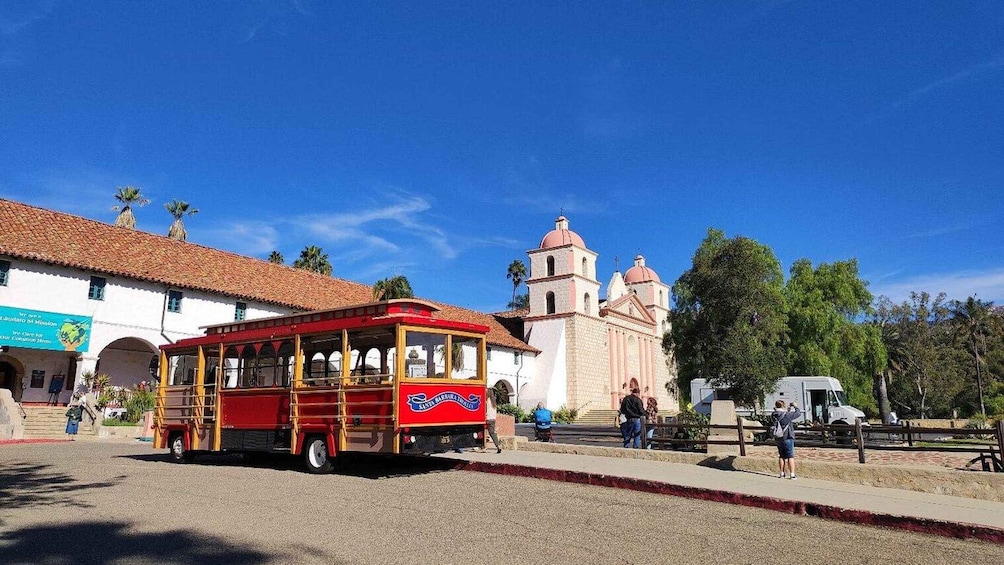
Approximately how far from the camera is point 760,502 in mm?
9023

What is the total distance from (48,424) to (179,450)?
12639 millimetres

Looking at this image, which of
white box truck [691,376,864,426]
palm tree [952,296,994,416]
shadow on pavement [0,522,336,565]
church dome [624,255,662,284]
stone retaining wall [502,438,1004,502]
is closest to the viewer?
shadow on pavement [0,522,336,565]

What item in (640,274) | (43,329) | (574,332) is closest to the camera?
(43,329)

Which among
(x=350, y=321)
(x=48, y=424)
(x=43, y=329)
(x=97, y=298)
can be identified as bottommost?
(x=48, y=424)

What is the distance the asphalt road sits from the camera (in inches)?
243

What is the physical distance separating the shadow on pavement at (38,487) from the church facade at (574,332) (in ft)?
117

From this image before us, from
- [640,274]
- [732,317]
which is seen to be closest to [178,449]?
[732,317]

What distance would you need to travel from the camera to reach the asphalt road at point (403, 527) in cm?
617

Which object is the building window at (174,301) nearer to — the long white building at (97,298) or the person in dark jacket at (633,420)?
the long white building at (97,298)

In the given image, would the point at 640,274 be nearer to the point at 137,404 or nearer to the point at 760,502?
the point at 137,404

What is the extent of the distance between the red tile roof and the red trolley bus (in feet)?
48.1

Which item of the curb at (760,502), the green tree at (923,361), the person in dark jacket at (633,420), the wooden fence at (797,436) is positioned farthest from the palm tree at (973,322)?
the curb at (760,502)

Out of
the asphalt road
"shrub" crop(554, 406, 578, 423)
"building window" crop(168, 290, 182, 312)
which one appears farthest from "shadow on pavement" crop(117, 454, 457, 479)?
Result: "shrub" crop(554, 406, 578, 423)

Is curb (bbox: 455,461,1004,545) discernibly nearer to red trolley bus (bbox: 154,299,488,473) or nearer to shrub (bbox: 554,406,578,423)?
red trolley bus (bbox: 154,299,488,473)
